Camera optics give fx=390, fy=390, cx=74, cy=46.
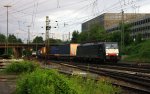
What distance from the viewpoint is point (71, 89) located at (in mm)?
10836

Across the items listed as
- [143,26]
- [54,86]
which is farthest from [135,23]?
[54,86]

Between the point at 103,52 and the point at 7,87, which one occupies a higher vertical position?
the point at 103,52

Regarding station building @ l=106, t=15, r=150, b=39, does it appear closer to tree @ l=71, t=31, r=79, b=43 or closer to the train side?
tree @ l=71, t=31, r=79, b=43

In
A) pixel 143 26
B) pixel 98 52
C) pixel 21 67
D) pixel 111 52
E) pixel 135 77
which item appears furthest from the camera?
pixel 143 26

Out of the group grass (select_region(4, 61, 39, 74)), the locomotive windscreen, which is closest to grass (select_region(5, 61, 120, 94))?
grass (select_region(4, 61, 39, 74))

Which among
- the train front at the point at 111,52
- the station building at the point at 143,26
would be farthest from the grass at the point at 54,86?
the station building at the point at 143,26

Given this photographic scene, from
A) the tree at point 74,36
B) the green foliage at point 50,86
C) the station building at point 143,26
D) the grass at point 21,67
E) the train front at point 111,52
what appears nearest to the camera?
the green foliage at point 50,86

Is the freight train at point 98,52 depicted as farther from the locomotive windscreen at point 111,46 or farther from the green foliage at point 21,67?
the green foliage at point 21,67

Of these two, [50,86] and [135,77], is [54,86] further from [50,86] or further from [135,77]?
[135,77]

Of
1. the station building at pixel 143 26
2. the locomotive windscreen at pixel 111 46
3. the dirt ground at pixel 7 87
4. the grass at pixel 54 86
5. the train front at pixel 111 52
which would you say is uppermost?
the station building at pixel 143 26

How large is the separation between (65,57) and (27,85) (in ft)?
204

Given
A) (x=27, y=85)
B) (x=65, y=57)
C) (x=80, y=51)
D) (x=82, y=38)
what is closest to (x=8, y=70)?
(x=27, y=85)

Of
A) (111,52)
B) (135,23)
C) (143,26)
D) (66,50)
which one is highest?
(135,23)

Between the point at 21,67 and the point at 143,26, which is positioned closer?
the point at 21,67
